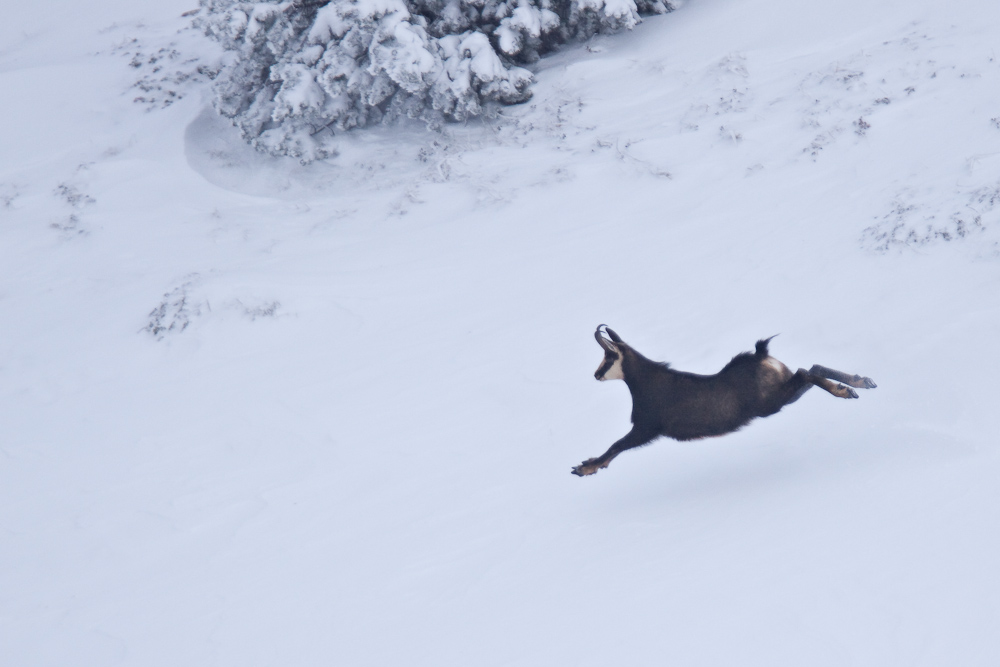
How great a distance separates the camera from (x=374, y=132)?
34.7 ft

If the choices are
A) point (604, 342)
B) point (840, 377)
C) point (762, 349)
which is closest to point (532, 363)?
point (604, 342)

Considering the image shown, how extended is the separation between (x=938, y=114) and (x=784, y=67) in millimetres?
2022

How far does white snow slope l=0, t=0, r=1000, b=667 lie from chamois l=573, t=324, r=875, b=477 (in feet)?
1.57

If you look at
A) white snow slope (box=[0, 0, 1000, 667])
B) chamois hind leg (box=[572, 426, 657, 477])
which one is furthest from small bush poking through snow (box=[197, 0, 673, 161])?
chamois hind leg (box=[572, 426, 657, 477])

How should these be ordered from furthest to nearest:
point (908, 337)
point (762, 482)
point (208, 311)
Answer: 1. point (208, 311)
2. point (908, 337)
3. point (762, 482)

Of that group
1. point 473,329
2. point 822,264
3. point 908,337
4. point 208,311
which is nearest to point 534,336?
point 473,329

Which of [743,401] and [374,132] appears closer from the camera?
[743,401]

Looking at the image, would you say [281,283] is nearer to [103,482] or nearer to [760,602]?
[103,482]

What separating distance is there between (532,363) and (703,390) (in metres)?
2.32

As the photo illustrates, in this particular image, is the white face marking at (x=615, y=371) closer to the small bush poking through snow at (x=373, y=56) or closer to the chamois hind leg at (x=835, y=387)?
the chamois hind leg at (x=835, y=387)

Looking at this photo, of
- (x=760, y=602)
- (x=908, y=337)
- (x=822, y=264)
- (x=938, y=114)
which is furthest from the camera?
(x=938, y=114)

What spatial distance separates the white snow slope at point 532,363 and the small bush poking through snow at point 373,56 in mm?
425

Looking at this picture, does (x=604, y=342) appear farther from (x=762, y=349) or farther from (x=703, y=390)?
(x=762, y=349)

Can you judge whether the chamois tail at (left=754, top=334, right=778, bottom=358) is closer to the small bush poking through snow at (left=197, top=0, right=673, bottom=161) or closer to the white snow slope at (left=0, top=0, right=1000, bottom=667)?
the white snow slope at (left=0, top=0, right=1000, bottom=667)
